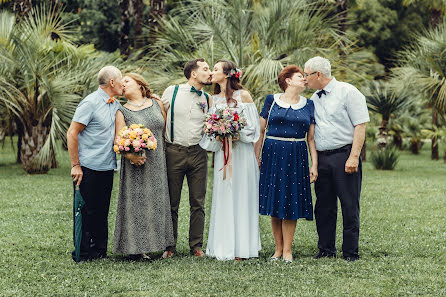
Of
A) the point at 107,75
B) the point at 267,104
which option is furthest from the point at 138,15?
the point at 267,104

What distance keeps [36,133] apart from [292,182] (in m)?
9.99

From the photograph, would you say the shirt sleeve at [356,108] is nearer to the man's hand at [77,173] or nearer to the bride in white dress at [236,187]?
the bride in white dress at [236,187]

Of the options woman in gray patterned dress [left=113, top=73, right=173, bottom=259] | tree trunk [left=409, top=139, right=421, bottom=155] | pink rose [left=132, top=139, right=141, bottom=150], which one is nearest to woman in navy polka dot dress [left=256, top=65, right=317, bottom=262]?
woman in gray patterned dress [left=113, top=73, right=173, bottom=259]

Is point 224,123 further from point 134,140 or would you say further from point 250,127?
point 134,140

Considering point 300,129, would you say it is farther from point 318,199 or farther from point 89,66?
point 89,66

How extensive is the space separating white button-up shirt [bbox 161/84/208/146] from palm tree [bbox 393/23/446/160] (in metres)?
9.98

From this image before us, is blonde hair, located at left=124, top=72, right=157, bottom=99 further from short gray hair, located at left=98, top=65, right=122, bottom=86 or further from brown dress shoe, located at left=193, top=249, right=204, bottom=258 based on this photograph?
brown dress shoe, located at left=193, top=249, right=204, bottom=258

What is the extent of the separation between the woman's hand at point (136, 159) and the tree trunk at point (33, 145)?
9.14m

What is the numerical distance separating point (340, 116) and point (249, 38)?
331 inches

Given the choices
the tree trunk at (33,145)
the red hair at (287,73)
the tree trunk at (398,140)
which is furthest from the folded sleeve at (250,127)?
the tree trunk at (398,140)

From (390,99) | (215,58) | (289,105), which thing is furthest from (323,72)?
(390,99)

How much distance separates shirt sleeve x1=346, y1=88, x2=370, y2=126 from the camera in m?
6.34

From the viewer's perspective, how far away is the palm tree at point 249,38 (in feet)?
44.9

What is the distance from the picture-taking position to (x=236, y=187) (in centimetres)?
665
